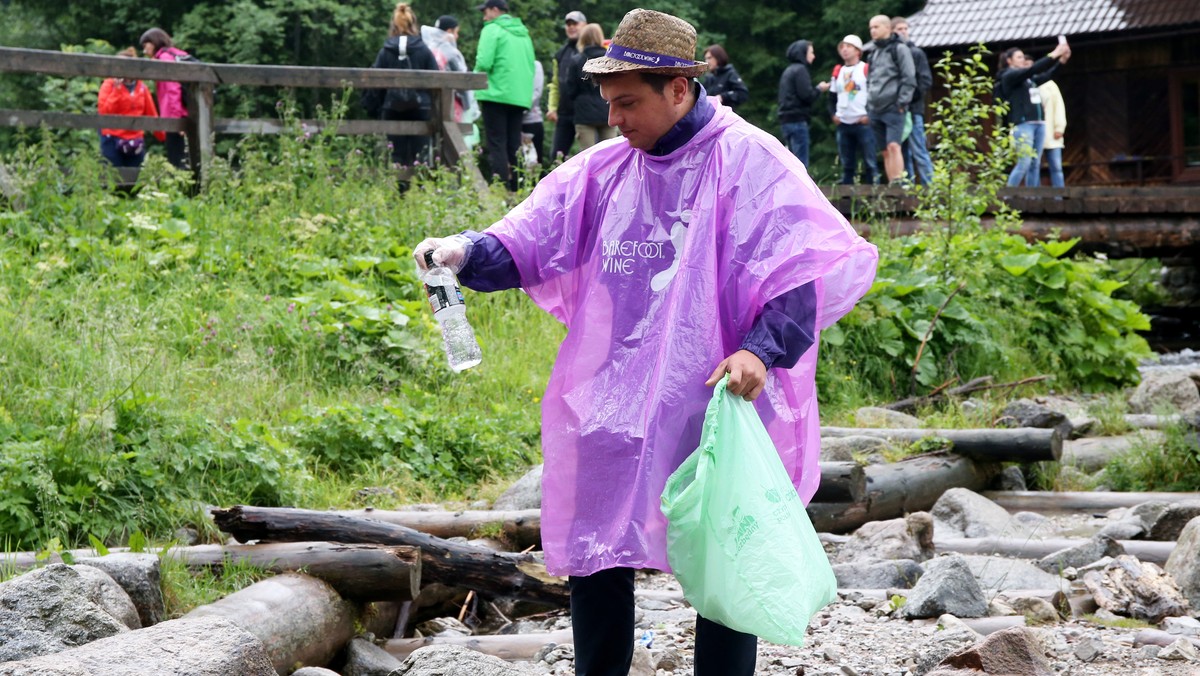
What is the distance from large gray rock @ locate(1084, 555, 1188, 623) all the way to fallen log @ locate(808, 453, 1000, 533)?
4.67 ft

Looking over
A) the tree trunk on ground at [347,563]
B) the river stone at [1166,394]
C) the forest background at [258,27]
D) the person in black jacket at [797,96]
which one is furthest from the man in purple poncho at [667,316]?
the forest background at [258,27]

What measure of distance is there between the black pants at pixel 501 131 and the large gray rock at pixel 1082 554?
275 inches

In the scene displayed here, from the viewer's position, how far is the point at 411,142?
40.5ft

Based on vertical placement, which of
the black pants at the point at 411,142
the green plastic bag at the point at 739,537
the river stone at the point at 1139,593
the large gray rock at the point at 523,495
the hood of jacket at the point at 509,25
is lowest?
the river stone at the point at 1139,593

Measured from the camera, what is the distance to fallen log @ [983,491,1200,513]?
24.1 ft

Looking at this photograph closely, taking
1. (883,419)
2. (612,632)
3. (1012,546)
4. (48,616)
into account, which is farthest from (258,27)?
(612,632)

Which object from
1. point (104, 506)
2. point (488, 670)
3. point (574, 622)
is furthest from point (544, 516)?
point (104, 506)

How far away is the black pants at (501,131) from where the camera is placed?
12.3 m

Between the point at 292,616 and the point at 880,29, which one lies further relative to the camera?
the point at 880,29

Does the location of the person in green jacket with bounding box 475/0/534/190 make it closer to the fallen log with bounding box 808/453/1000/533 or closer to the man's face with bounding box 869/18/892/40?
the man's face with bounding box 869/18/892/40

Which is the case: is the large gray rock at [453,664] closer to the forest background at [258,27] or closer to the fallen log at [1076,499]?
the fallen log at [1076,499]

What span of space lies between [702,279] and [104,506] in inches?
117

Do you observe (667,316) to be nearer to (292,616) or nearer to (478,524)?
(292,616)

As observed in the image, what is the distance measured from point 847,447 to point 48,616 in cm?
467
